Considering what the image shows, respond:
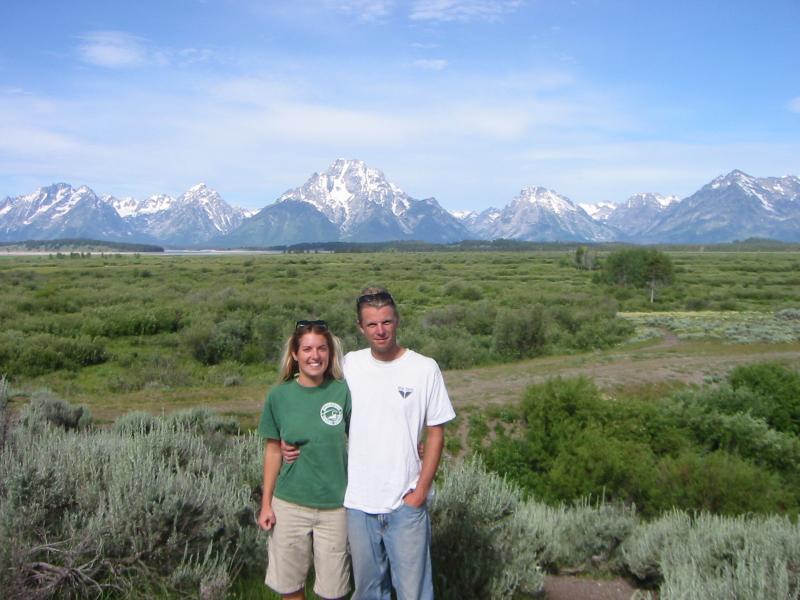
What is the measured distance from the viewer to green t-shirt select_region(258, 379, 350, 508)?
3.30 meters

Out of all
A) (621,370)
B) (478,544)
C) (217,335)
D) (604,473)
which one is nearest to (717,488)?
(604,473)

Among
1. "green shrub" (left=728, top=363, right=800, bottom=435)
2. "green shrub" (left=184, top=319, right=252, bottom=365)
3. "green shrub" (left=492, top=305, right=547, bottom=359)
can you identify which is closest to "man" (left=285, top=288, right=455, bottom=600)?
"green shrub" (left=728, top=363, right=800, bottom=435)

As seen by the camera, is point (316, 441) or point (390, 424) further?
point (316, 441)

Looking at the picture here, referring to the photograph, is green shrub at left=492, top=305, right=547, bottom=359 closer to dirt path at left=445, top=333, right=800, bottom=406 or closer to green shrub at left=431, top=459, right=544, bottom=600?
dirt path at left=445, top=333, right=800, bottom=406

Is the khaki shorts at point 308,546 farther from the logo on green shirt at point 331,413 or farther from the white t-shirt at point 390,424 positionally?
the logo on green shirt at point 331,413

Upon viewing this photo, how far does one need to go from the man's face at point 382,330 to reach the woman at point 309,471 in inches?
9.9

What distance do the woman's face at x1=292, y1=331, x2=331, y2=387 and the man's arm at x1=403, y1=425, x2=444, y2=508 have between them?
690 mm

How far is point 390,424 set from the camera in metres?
3.18

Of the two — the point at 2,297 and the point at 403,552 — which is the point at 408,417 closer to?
the point at 403,552

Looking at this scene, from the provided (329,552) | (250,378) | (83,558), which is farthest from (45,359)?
(329,552)

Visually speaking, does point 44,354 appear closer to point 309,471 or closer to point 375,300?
point 309,471

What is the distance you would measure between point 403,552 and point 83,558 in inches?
80.1

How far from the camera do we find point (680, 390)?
49.4 feet

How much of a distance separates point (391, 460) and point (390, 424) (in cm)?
18
